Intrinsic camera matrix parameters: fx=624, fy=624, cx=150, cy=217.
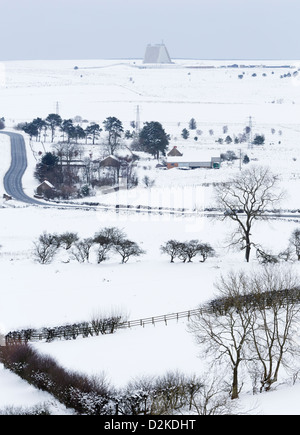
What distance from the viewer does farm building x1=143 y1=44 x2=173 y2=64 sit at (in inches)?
7283

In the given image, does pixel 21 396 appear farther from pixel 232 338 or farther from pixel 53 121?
pixel 53 121

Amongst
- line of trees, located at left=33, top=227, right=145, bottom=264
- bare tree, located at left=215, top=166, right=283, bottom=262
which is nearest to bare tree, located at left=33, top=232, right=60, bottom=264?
line of trees, located at left=33, top=227, right=145, bottom=264

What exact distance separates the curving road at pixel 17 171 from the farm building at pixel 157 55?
118m

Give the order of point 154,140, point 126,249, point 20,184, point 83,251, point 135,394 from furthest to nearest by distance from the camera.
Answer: point 154,140, point 20,184, point 83,251, point 126,249, point 135,394

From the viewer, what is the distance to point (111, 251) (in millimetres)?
26594

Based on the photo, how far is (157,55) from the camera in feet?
609

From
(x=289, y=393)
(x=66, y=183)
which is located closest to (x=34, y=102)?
(x=66, y=183)

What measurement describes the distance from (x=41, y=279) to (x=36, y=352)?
7.11 meters

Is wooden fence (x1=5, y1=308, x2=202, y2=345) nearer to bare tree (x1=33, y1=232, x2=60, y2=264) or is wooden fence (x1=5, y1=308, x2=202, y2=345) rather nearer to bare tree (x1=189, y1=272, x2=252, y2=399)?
bare tree (x1=189, y1=272, x2=252, y2=399)

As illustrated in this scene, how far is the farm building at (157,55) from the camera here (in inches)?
7283

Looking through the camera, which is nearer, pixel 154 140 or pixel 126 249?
pixel 126 249

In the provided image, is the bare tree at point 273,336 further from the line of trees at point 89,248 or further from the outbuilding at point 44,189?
the outbuilding at point 44,189

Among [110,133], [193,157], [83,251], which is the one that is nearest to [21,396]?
[83,251]

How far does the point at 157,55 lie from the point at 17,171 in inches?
5441
